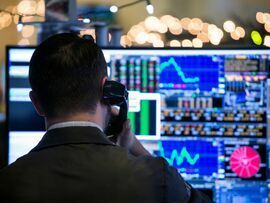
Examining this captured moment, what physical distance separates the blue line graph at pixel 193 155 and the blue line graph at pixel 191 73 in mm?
180

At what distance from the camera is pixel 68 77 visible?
1174mm

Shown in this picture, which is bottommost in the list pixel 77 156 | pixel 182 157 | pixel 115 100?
pixel 182 157

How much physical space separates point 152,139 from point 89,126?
657 millimetres

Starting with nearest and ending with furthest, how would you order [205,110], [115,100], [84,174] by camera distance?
[84,174]
[115,100]
[205,110]

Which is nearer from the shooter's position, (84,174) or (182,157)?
(84,174)

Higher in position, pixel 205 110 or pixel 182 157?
pixel 205 110

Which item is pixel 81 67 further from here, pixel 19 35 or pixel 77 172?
pixel 19 35

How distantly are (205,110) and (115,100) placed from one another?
53cm

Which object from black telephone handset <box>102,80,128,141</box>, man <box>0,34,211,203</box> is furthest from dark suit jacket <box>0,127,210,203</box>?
black telephone handset <box>102,80,128,141</box>

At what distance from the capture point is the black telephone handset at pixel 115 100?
4.09ft

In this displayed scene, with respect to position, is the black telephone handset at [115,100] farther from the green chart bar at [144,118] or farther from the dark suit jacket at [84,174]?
the green chart bar at [144,118]

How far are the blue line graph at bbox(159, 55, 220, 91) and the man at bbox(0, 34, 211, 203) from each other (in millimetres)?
592

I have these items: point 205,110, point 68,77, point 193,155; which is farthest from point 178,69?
point 68,77

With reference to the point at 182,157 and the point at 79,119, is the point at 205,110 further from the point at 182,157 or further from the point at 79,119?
the point at 79,119
